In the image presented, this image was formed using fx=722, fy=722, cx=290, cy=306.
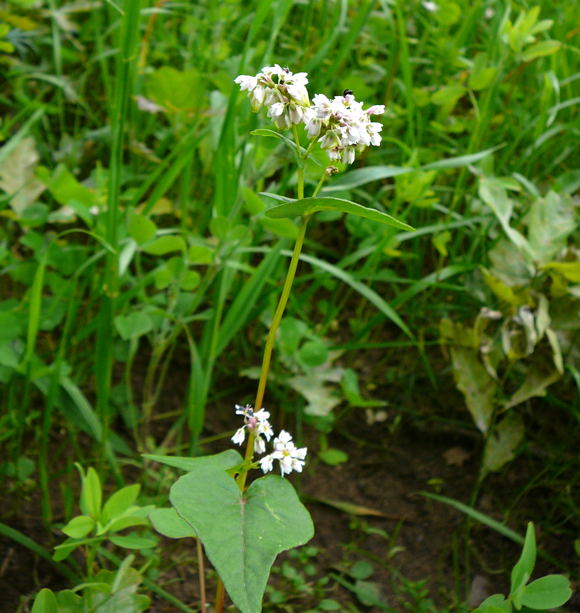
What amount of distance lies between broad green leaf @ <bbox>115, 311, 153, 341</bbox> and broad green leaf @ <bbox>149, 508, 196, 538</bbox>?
478mm

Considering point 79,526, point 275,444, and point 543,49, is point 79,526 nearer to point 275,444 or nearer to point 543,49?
point 275,444

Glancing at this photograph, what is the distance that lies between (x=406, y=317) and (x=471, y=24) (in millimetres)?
883

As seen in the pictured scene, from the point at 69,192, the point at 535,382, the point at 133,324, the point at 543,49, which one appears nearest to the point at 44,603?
the point at 133,324

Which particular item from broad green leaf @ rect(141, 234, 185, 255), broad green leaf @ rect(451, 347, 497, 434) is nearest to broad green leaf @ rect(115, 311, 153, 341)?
broad green leaf @ rect(141, 234, 185, 255)

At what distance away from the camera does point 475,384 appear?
57.2 inches

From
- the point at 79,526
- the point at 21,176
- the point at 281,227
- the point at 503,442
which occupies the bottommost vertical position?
the point at 503,442

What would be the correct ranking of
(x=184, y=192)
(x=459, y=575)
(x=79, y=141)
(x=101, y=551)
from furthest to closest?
(x=79, y=141)
(x=184, y=192)
(x=459, y=575)
(x=101, y=551)

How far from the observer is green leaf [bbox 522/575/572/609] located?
93 centimetres

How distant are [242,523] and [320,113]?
0.47m

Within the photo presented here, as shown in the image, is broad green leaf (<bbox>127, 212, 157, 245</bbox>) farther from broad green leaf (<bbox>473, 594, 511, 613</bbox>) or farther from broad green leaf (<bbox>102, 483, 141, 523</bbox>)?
broad green leaf (<bbox>473, 594, 511, 613</bbox>)

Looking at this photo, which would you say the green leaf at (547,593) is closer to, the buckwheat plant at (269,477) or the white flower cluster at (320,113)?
the buckwheat plant at (269,477)

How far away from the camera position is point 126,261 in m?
1.39

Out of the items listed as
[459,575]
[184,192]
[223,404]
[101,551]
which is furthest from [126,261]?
[459,575]

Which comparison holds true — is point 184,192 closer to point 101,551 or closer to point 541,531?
point 101,551
